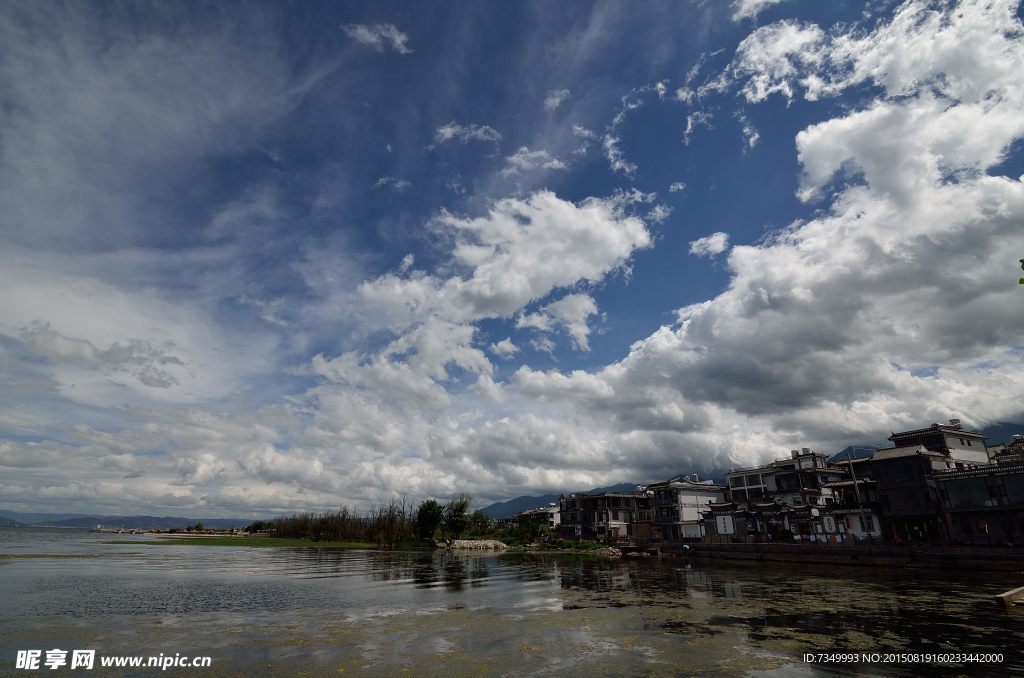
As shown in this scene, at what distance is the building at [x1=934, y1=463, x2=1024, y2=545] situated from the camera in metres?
51.1

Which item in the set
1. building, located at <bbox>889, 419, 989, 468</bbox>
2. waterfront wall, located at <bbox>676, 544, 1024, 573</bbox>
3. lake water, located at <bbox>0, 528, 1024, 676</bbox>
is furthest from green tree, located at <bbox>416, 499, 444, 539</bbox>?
building, located at <bbox>889, 419, 989, 468</bbox>

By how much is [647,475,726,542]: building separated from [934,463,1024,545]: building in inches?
1668

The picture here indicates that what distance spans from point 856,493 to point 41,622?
3200 inches

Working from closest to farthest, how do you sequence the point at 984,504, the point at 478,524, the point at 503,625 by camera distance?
the point at 503,625 < the point at 984,504 < the point at 478,524

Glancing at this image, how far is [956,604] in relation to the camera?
25.6 meters

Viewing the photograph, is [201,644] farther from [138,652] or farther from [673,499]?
[673,499]

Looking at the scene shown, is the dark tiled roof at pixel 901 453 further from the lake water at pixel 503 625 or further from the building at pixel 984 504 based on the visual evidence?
the lake water at pixel 503 625

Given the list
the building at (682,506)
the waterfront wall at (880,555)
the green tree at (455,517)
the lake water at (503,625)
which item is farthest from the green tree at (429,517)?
the lake water at (503,625)

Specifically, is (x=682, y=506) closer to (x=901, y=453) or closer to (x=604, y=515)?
(x=604, y=515)

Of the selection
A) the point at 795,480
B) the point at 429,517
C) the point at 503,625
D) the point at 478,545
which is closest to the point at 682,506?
the point at 795,480

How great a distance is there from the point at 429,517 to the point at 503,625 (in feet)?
333

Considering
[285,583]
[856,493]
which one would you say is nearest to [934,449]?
[856,493]

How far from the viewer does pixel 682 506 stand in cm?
9850

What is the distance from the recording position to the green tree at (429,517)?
11600cm
